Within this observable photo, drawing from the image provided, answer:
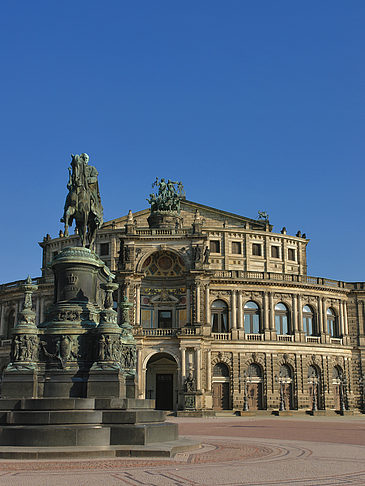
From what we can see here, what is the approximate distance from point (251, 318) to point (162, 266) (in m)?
11.3

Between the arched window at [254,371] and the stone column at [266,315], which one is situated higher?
the stone column at [266,315]

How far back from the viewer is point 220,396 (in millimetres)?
62250

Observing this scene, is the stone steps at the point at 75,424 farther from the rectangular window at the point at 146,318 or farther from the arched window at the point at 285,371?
the arched window at the point at 285,371

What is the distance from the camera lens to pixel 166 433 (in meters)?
16.9

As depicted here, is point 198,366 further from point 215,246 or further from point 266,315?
point 215,246

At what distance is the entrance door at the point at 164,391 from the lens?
63.1 metres

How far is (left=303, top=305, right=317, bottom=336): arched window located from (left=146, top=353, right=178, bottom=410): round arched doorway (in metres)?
15.8

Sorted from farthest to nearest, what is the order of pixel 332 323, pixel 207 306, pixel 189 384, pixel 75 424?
pixel 332 323 → pixel 207 306 → pixel 189 384 → pixel 75 424

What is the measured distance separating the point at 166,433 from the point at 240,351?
1863 inches

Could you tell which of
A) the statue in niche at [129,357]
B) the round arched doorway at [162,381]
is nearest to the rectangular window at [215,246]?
the round arched doorway at [162,381]

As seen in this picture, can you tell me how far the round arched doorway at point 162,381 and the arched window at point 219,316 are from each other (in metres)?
6.09

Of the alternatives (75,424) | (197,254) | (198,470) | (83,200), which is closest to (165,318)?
(197,254)

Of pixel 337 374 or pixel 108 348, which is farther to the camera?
pixel 337 374

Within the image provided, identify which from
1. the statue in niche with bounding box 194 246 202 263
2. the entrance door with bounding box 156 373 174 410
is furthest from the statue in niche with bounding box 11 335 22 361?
the entrance door with bounding box 156 373 174 410
